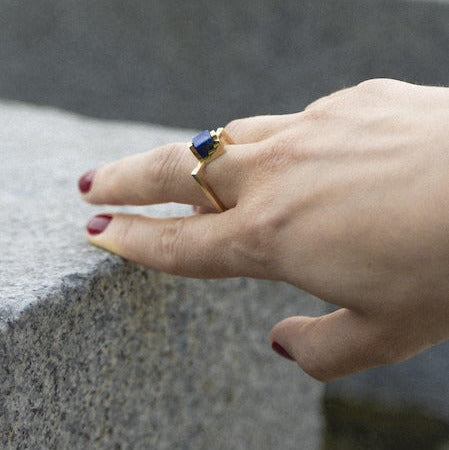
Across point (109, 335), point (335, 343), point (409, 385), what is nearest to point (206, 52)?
point (409, 385)

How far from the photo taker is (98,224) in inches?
47.0

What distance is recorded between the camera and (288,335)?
3.43 feet

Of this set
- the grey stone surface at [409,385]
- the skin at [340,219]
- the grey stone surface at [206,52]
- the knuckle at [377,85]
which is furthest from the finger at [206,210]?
the grey stone surface at [409,385]

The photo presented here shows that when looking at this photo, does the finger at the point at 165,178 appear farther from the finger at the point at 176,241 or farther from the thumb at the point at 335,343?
the thumb at the point at 335,343

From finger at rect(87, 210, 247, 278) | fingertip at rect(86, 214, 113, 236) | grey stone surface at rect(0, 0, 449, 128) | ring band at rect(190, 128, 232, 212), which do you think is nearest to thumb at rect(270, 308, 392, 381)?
finger at rect(87, 210, 247, 278)

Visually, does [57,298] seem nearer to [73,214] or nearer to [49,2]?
[73,214]

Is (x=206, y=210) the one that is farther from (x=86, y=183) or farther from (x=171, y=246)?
(x=86, y=183)

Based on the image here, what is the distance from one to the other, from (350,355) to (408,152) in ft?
0.88

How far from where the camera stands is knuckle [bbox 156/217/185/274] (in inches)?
42.2

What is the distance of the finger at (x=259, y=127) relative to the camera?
1045 mm

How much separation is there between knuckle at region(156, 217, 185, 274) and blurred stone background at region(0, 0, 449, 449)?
4.54 feet

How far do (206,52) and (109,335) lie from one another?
5.15ft

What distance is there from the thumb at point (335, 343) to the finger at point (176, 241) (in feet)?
0.37

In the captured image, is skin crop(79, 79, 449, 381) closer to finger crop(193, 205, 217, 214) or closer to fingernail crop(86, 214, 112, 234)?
finger crop(193, 205, 217, 214)
